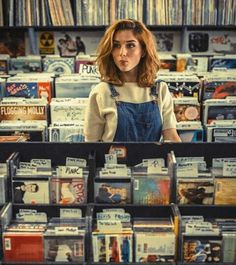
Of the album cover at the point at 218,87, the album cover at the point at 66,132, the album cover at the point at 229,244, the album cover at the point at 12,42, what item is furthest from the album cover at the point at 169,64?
the album cover at the point at 229,244

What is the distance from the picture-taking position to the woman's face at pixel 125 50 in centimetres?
190

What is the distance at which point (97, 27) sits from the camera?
4426mm

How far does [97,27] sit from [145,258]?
3.38 meters

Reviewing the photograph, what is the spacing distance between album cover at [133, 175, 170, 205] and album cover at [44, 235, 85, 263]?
0.79 feet

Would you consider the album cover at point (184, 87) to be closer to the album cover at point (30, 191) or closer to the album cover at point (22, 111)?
the album cover at point (22, 111)

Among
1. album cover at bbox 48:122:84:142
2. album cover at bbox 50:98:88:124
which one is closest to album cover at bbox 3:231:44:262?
album cover at bbox 48:122:84:142

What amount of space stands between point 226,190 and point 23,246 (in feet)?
2.07

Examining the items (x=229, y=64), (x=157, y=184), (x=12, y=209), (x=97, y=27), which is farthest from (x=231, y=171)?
(x=97, y=27)

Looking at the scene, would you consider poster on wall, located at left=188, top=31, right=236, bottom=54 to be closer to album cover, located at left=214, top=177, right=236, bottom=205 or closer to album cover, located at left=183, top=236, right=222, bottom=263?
album cover, located at left=214, top=177, right=236, bottom=205

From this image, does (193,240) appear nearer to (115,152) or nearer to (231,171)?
(231,171)

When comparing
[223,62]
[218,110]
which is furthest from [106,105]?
[223,62]

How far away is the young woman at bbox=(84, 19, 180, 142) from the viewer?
1.91 metres

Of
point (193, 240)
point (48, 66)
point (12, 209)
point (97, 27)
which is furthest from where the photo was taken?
point (97, 27)

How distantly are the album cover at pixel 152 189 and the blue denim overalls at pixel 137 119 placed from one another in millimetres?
509
